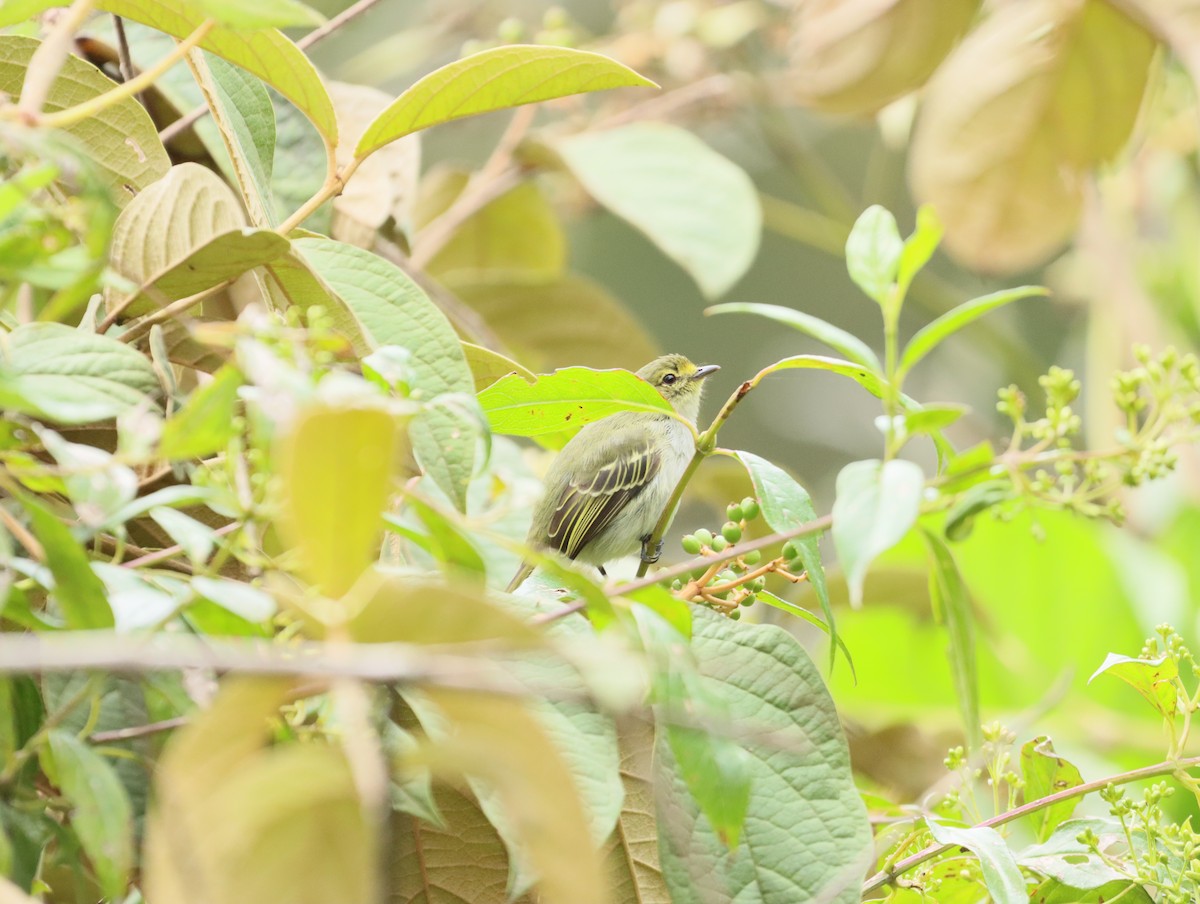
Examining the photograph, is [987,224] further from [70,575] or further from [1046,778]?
[70,575]

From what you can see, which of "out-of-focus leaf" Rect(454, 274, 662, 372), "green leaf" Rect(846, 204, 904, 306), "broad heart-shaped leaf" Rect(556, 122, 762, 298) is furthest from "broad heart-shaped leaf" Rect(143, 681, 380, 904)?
"out-of-focus leaf" Rect(454, 274, 662, 372)

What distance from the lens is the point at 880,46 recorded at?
1.55 metres

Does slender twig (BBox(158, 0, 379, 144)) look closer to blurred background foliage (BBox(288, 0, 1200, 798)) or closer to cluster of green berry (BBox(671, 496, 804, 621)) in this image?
blurred background foliage (BBox(288, 0, 1200, 798))

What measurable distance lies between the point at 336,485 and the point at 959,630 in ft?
1.89

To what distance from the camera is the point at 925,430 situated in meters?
0.80

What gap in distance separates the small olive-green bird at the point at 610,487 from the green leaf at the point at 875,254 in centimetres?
167

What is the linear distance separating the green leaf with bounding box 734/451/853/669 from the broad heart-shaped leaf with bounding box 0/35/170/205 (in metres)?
0.67

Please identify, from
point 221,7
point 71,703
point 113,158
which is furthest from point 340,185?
point 71,703

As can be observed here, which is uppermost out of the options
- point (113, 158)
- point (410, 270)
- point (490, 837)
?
point (113, 158)

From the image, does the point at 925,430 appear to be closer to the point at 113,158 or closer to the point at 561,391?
the point at 561,391

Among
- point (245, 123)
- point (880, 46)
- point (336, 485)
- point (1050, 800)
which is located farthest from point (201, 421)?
point (880, 46)

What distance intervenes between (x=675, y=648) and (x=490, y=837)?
0.36m

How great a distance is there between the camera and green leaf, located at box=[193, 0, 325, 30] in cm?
73

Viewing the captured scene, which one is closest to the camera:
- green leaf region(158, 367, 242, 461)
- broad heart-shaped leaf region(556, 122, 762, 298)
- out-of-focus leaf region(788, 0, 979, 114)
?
green leaf region(158, 367, 242, 461)
